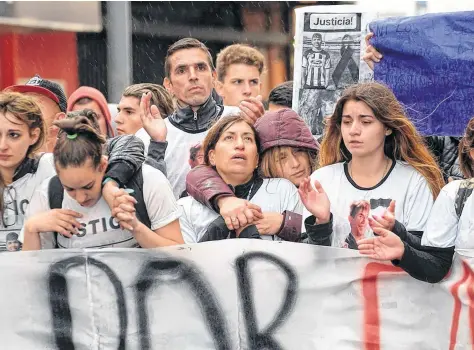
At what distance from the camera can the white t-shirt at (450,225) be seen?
179 inches

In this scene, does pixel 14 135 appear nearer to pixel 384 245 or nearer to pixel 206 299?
pixel 206 299

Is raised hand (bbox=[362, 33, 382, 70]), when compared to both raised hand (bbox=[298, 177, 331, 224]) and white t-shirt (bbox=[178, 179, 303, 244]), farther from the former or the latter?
raised hand (bbox=[298, 177, 331, 224])

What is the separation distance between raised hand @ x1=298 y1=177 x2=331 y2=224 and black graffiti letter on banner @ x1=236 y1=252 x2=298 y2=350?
0.29 metres

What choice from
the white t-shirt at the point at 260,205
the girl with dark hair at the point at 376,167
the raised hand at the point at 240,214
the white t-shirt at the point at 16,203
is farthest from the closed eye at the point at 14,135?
the girl with dark hair at the point at 376,167

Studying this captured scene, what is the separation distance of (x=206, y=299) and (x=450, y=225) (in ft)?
3.76

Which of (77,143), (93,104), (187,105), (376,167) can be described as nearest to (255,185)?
(376,167)

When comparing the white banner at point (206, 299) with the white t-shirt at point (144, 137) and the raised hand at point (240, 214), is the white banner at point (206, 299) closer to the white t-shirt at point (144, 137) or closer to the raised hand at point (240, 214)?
the raised hand at point (240, 214)

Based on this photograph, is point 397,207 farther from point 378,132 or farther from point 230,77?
point 230,77

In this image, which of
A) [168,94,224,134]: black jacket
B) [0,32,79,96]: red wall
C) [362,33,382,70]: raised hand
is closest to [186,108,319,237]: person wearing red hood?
[362,33,382,70]: raised hand

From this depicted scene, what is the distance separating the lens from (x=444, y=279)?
470 centimetres

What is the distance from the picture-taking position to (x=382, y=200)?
4.95m

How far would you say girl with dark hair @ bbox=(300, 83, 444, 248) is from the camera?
16.2 feet

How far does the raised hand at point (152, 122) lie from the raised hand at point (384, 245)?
61.7 inches

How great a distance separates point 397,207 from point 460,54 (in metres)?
1.05
